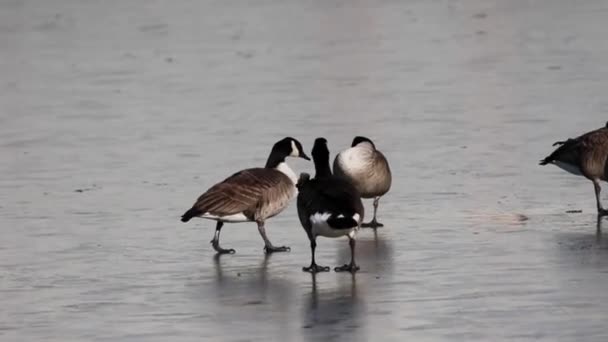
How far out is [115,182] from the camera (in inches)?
720

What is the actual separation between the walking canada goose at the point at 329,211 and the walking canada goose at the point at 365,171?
2.17 meters

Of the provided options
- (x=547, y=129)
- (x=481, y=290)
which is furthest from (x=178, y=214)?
(x=547, y=129)

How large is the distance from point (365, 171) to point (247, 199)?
1824 mm

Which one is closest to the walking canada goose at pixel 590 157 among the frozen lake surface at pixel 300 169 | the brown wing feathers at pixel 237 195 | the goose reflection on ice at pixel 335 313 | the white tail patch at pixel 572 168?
the white tail patch at pixel 572 168

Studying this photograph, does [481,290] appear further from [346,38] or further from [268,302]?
[346,38]

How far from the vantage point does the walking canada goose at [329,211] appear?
1259 cm

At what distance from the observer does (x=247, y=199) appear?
556 inches

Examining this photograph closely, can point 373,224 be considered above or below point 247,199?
below

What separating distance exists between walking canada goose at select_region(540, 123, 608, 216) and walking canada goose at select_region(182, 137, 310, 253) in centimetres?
293

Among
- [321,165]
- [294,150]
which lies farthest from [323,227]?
[294,150]

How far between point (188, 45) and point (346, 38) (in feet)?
10.3

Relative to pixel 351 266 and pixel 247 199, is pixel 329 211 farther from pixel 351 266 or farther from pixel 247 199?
pixel 247 199

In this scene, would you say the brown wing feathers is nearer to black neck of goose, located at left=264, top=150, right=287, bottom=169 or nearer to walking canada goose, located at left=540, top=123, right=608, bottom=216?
black neck of goose, located at left=264, top=150, right=287, bottom=169

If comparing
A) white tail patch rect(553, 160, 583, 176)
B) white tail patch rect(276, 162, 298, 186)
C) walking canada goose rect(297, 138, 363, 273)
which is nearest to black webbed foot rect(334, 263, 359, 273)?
walking canada goose rect(297, 138, 363, 273)
